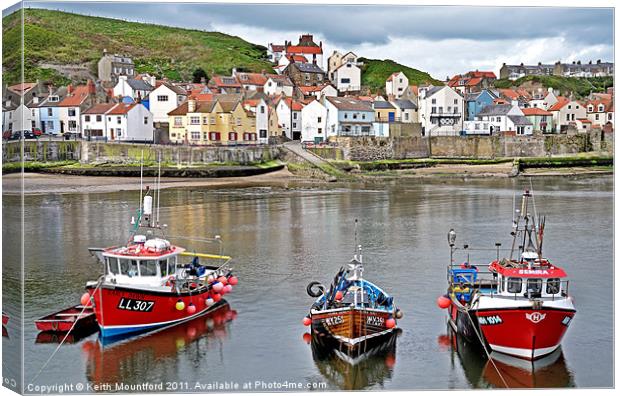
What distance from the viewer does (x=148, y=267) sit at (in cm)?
1044

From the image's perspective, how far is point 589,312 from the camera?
11359 millimetres

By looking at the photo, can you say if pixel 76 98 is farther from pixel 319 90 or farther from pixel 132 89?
pixel 319 90

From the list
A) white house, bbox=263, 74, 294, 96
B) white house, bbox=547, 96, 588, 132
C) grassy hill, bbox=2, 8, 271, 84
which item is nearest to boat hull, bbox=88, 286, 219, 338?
white house, bbox=547, 96, 588, 132

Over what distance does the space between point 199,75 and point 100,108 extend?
1465 centimetres

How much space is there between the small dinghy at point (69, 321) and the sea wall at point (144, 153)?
39.1 ft

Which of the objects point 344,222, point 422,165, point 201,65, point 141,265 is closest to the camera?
point 141,265

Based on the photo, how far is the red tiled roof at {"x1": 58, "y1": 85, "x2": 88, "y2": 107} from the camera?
25541 mm

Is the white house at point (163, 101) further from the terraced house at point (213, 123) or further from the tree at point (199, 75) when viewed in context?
the tree at point (199, 75)

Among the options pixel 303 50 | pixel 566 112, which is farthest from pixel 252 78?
pixel 566 112

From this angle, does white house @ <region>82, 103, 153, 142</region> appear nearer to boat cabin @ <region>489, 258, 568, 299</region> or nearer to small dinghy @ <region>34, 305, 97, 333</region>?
small dinghy @ <region>34, 305, 97, 333</region>

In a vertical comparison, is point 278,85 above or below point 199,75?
below

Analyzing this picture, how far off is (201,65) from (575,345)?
3534 centimetres

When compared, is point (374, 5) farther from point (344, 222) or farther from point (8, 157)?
point (344, 222)

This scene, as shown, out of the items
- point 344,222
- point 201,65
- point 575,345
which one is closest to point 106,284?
point 575,345
